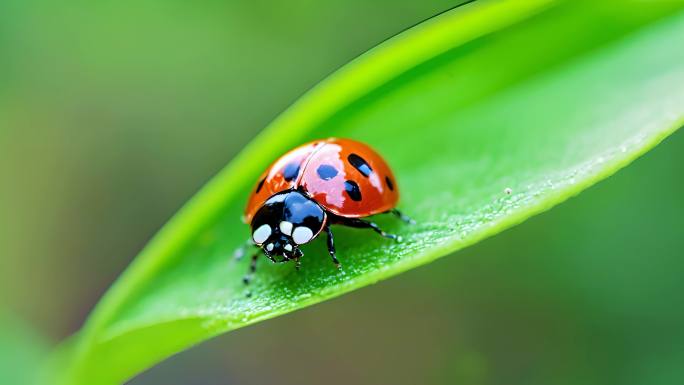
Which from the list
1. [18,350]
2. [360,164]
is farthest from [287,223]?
[18,350]

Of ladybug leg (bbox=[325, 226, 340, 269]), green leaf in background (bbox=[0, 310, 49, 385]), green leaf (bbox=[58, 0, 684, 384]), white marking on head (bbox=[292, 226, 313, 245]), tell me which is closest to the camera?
green leaf (bbox=[58, 0, 684, 384])

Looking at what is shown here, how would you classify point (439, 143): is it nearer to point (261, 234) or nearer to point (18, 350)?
point (261, 234)

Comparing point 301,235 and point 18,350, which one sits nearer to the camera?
point 301,235

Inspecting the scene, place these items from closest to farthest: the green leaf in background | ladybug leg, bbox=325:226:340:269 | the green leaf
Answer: the green leaf → ladybug leg, bbox=325:226:340:269 → the green leaf in background

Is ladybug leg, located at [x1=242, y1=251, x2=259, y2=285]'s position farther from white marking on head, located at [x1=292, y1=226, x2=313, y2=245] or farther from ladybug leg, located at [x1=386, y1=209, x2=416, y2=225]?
ladybug leg, located at [x1=386, y1=209, x2=416, y2=225]

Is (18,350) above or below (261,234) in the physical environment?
above

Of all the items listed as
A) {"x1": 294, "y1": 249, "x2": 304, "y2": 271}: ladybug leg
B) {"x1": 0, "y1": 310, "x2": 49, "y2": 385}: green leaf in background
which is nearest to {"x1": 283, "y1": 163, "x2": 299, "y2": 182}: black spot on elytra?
{"x1": 294, "y1": 249, "x2": 304, "y2": 271}: ladybug leg

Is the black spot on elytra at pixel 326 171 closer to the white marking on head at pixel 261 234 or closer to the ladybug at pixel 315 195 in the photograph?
the ladybug at pixel 315 195
